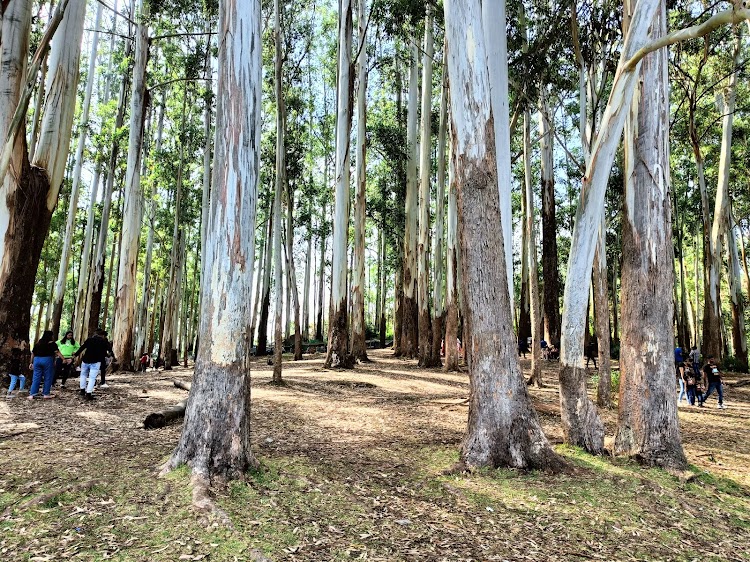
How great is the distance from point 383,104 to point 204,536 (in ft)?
89.7

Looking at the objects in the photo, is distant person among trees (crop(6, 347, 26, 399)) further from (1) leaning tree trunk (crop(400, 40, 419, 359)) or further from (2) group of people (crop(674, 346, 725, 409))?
(2) group of people (crop(674, 346, 725, 409))

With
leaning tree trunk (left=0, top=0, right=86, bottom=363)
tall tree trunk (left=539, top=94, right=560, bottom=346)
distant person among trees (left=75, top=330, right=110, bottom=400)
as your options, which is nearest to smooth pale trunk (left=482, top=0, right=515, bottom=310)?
distant person among trees (left=75, top=330, right=110, bottom=400)

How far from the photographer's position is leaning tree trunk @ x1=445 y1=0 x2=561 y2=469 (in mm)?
5066

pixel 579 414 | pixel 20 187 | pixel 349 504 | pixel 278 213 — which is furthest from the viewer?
pixel 278 213

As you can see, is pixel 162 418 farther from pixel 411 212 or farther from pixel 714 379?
pixel 411 212

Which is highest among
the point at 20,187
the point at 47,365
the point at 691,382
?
the point at 20,187

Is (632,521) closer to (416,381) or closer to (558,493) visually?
(558,493)

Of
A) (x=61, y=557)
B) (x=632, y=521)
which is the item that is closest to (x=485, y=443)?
(x=632, y=521)

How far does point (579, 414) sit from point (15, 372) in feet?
32.7

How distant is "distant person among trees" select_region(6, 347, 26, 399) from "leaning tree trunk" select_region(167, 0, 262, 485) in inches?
271

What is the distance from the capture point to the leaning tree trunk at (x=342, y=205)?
14.7 m

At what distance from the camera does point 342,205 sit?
49.0 feet

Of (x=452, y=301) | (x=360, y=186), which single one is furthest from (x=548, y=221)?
(x=360, y=186)

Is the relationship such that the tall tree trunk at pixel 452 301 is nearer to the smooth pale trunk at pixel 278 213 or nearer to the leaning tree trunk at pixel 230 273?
the smooth pale trunk at pixel 278 213
